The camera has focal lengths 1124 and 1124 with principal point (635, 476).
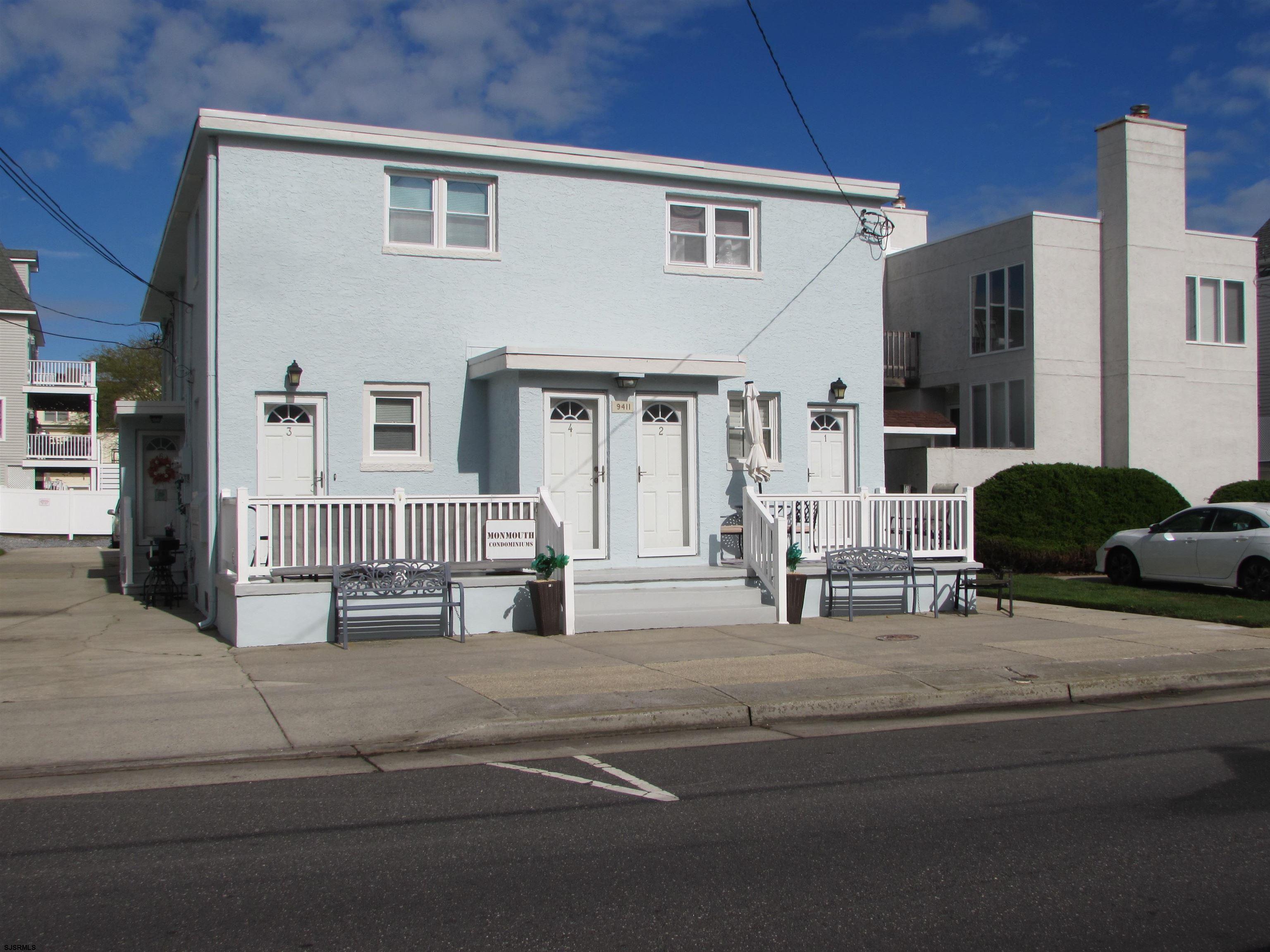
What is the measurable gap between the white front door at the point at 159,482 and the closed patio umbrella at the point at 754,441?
405 inches

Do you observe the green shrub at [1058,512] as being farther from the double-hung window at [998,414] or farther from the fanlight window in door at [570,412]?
the fanlight window in door at [570,412]

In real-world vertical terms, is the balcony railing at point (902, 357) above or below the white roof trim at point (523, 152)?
below

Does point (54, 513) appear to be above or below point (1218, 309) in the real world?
below

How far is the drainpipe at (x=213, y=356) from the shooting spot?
1353 cm

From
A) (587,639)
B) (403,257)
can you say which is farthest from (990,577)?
(403,257)

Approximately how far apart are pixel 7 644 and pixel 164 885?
8.42 meters

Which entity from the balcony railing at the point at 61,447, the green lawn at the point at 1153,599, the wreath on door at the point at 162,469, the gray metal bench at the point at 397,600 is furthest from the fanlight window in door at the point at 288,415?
the balcony railing at the point at 61,447

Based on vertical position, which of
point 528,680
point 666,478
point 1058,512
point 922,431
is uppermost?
point 922,431

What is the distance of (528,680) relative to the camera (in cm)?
975

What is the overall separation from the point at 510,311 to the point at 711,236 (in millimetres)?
3225

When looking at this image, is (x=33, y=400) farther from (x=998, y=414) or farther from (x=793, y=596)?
(x=793, y=596)

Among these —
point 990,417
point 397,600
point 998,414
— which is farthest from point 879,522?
point 990,417

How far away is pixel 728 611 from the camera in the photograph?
44.0 ft

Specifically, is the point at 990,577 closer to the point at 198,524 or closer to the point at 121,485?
the point at 198,524
